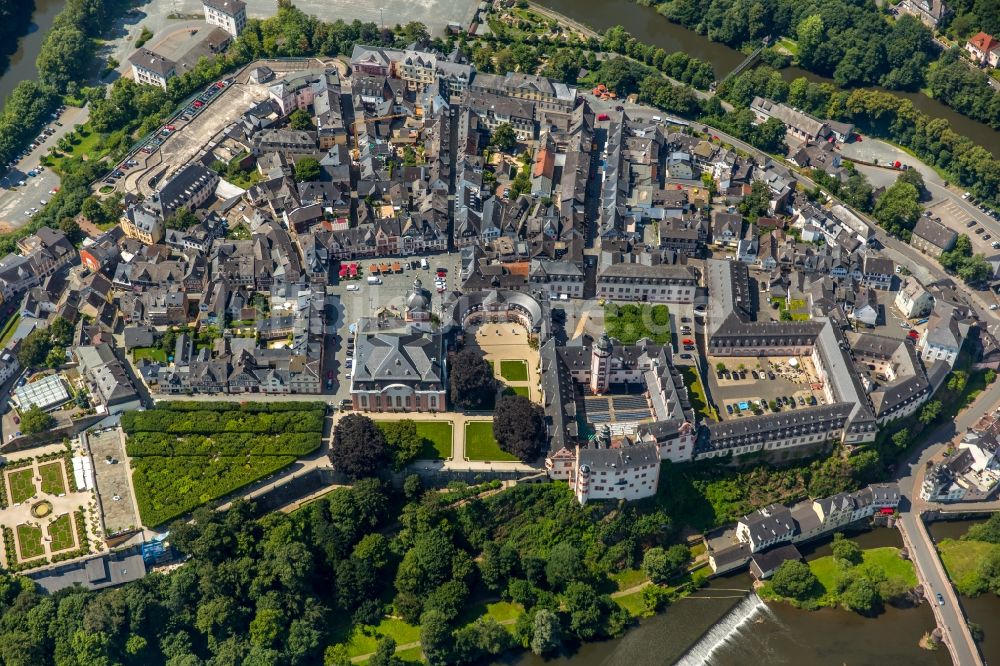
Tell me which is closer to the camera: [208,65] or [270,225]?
[270,225]

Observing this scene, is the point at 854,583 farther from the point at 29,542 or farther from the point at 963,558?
the point at 29,542

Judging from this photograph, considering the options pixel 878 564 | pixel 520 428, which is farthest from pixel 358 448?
pixel 878 564

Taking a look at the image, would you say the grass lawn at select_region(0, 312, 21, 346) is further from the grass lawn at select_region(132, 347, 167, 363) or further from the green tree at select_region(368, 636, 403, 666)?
the green tree at select_region(368, 636, 403, 666)

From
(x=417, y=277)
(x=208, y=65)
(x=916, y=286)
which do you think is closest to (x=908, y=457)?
(x=916, y=286)

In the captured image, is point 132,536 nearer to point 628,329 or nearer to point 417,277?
point 417,277

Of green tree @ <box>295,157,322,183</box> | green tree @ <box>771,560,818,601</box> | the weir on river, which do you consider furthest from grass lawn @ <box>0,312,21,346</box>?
green tree @ <box>771,560,818,601</box>

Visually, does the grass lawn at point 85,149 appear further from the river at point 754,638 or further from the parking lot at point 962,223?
the parking lot at point 962,223
